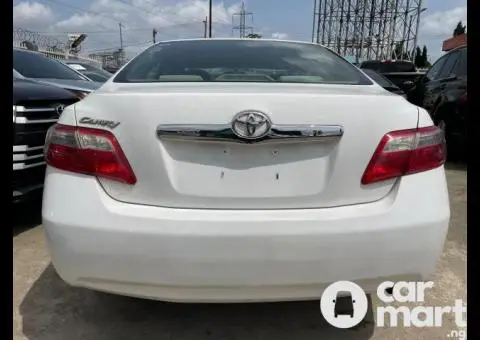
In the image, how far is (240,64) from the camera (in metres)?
2.78

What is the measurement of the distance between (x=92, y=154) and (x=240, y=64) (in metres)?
1.18

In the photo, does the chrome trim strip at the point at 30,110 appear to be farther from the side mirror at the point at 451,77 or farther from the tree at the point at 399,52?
the tree at the point at 399,52

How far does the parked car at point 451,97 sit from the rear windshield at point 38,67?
16.0ft

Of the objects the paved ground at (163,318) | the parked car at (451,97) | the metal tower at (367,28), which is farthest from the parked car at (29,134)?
the metal tower at (367,28)

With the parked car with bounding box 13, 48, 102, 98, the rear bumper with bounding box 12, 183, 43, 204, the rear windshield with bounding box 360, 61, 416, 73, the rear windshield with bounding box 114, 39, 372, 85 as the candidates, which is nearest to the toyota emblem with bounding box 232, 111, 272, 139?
the rear windshield with bounding box 114, 39, 372, 85

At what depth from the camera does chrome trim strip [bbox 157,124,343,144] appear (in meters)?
1.82

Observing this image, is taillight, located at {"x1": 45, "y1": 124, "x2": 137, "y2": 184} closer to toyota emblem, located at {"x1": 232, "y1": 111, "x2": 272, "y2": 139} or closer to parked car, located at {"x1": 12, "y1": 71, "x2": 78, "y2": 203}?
toyota emblem, located at {"x1": 232, "y1": 111, "x2": 272, "y2": 139}

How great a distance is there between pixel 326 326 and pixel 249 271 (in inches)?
32.7

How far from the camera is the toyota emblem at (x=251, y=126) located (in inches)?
71.4

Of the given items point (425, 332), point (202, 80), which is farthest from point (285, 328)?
point (202, 80)

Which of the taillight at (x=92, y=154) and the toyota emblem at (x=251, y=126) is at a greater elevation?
the toyota emblem at (x=251, y=126)

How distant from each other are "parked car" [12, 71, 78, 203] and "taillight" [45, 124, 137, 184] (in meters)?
1.58

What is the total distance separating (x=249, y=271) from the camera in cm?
182
